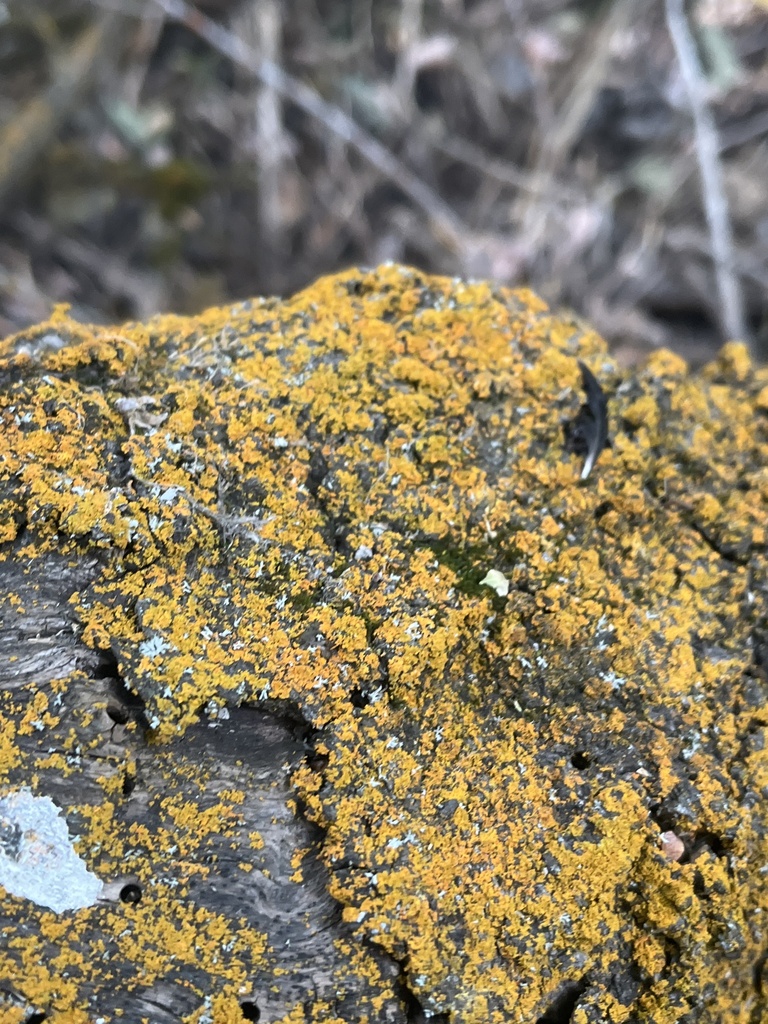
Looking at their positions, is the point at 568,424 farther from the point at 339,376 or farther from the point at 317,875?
the point at 317,875

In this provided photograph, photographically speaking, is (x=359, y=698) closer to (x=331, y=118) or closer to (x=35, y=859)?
(x=35, y=859)

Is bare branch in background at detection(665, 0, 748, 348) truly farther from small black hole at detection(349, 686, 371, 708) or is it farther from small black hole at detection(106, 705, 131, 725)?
small black hole at detection(106, 705, 131, 725)

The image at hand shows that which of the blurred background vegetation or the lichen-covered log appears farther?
the blurred background vegetation

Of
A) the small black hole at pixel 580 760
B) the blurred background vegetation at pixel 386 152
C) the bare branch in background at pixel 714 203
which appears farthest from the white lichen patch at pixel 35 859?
the bare branch in background at pixel 714 203

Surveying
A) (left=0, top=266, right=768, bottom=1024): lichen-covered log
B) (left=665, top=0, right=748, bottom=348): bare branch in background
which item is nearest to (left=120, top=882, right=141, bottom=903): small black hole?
(left=0, top=266, right=768, bottom=1024): lichen-covered log

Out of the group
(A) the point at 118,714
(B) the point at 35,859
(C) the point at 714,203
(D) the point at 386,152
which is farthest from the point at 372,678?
(D) the point at 386,152

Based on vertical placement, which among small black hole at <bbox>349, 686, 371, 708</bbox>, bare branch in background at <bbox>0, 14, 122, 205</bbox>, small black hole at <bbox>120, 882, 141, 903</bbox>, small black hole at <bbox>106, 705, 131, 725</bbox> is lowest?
small black hole at <bbox>120, 882, 141, 903</bbox>
